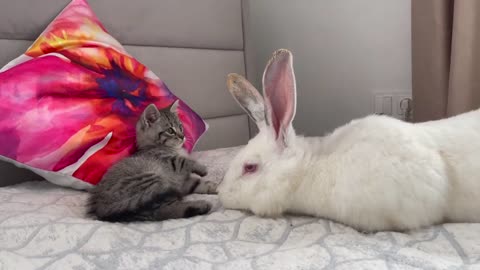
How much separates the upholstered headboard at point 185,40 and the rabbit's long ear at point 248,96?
0.85 metres

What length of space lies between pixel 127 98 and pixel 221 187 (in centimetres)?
55

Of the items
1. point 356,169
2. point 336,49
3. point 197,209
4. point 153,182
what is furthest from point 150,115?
point 336,49

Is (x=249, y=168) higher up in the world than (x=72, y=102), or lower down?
lower down

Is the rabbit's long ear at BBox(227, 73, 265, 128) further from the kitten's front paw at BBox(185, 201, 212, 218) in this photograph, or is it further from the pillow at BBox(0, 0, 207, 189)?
the pillow at BBox(0, 0, 207, 189)

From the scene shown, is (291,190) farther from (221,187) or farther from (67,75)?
(67,75)

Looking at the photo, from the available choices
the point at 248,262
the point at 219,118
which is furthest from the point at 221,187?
the point at 219,118

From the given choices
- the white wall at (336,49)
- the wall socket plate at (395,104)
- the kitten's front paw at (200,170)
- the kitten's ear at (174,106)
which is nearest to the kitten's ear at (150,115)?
the kitten's ear at (174,106)

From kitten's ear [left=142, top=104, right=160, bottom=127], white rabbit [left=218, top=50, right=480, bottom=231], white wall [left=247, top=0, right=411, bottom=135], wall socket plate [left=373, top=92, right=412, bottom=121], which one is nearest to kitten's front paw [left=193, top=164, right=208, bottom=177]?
kitten's ear [left=142, top=104, right=160, bottom=127]

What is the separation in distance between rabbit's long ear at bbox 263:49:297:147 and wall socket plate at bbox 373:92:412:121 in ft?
3.89

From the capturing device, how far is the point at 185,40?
1.93 m

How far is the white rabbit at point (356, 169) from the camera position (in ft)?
2.79

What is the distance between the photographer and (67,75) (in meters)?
1.25

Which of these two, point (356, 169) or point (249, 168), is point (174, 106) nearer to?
point (249, 168)

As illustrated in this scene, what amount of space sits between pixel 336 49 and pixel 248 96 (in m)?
1.37
